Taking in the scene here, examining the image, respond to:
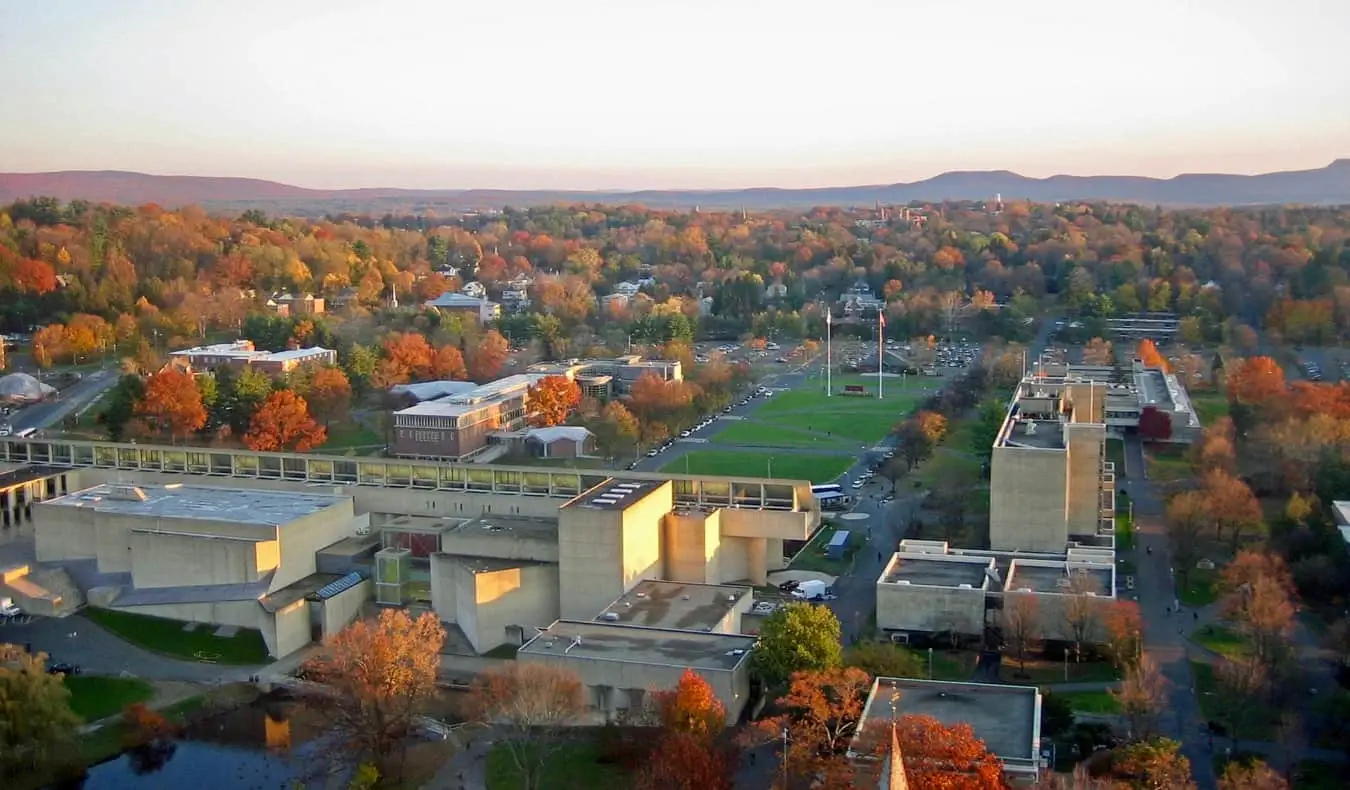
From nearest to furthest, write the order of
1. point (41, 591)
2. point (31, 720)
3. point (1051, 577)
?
point (31, 720), point (1051, 577), point (41, 591)

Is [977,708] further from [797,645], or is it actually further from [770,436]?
[770,436]

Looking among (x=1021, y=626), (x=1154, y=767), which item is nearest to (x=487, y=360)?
(x=1021, y=626)

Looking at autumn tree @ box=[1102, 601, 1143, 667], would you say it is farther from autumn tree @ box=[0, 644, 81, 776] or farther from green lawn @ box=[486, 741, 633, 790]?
autumn tree @ box=[0, 644, 81, 776]

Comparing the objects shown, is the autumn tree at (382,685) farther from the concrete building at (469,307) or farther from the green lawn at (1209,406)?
the concrete building at (469,307)

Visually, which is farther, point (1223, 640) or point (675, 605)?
point (1223, 640)

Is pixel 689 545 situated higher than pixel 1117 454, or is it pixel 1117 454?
pixel 689 545


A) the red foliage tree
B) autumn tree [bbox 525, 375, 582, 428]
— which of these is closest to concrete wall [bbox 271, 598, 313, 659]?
autumn tree [bbox 525, 375, 582, 428]
